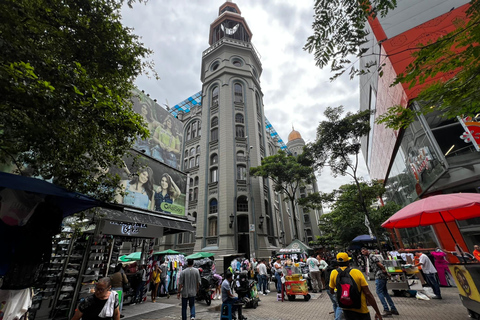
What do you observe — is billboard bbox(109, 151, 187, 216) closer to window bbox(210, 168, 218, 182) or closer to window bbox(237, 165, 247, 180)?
window bbox(210, 168, 218, 182)

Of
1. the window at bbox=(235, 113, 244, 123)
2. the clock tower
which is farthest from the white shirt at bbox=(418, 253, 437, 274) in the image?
the window at bbox=(235, 113, 244, 123)

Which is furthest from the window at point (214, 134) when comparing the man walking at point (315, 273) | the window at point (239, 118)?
the man walking at point (315, 273)

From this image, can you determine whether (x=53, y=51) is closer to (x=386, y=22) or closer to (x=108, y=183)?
(x=108, y=183)

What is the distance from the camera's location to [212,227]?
23.2 meters

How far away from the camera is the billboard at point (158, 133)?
1351 centimetres

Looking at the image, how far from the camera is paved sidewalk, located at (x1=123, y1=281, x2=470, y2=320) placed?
6250 millimetres

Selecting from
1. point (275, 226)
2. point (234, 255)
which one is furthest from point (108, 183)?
point (275, 226)

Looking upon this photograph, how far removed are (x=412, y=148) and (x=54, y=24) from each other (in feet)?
65.3

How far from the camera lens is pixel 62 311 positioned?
7012 mm

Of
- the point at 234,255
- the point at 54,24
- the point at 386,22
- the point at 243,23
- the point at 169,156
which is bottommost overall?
the point at 234,255

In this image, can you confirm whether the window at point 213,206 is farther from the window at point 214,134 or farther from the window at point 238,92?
the window at point 238,92

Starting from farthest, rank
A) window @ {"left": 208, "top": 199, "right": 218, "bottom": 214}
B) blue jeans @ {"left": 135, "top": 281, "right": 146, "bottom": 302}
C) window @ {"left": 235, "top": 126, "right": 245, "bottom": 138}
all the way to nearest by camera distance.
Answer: window @ {"left": 235, "top": 126, "right": 245, "bottom": 138}, window @ {"left": 208, "top": 199, "right": 218, "bottom": 214}, blue jeans @ {"left": 135, "top": 281, "right": 146, "bottom": 302}

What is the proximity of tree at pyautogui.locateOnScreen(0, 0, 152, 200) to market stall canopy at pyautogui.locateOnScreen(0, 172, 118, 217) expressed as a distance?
66cm

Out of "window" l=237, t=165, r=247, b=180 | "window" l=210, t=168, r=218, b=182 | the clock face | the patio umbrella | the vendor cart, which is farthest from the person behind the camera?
the clock face
